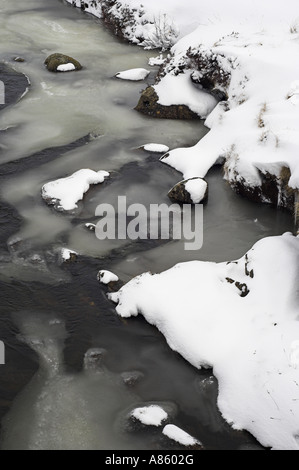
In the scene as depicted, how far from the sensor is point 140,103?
13.5 meters

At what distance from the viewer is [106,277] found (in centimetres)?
→ 821

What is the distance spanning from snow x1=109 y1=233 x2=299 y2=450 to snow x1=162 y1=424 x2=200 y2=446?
0.55m

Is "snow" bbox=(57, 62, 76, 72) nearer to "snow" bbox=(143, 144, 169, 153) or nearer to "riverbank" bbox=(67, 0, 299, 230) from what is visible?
"riverbank" bbox=(67, 0, 299, 230)

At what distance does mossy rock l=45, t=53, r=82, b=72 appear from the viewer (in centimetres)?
1533

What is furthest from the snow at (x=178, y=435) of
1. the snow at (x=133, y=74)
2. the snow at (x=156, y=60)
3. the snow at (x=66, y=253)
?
the snow at (x=156, y=60)

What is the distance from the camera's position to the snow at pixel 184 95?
43.2 ft

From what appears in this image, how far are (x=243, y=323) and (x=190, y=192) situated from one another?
353 cm

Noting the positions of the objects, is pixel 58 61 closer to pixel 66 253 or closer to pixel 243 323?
pixel 66 253

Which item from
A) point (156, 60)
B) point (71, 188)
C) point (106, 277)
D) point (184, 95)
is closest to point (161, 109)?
point (184, 95)

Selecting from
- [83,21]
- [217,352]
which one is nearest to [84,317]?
[217,352]

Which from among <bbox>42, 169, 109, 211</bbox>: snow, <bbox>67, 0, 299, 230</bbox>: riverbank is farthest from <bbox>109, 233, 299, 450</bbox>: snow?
<bbox>42, 169, 109, 211</bbox>: snow

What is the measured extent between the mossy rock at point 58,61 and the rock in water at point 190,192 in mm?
7065

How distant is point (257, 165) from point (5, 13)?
13.8 meters
